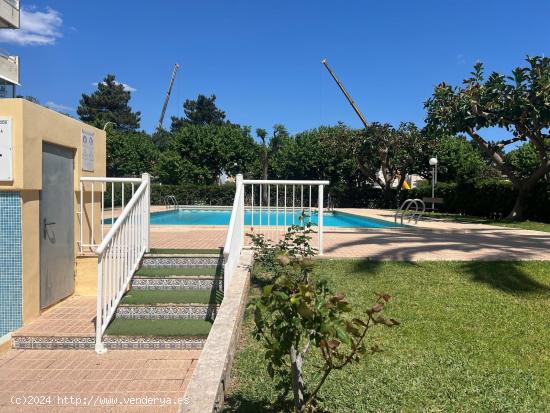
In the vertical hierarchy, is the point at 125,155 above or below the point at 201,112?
below

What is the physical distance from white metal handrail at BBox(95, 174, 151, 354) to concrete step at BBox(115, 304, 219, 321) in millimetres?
191

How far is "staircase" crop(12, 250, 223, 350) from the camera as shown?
430cm

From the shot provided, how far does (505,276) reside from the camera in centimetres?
619

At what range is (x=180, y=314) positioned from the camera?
4.80 m

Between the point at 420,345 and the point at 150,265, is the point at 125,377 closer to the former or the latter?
the point at 150,265

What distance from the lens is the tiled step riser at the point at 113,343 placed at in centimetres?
429

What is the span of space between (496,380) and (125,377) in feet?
9.84

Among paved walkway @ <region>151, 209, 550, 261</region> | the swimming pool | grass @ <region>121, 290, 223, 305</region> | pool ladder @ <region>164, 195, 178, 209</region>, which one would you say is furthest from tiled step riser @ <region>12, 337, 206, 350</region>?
pool ladder @ <region>164, 195, 178, 209</region>

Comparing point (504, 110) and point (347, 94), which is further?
point (347, 94)

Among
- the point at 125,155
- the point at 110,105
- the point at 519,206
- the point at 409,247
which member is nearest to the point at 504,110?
the point at 519,206

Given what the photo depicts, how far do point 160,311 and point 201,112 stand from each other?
6892cm

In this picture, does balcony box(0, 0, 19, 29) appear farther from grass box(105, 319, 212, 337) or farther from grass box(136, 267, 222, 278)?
grass box(105, 319, 212, 337)

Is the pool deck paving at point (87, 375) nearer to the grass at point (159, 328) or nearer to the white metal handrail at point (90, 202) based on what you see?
the grass at point (159, 328)

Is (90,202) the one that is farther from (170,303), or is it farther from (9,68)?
(9,68)
